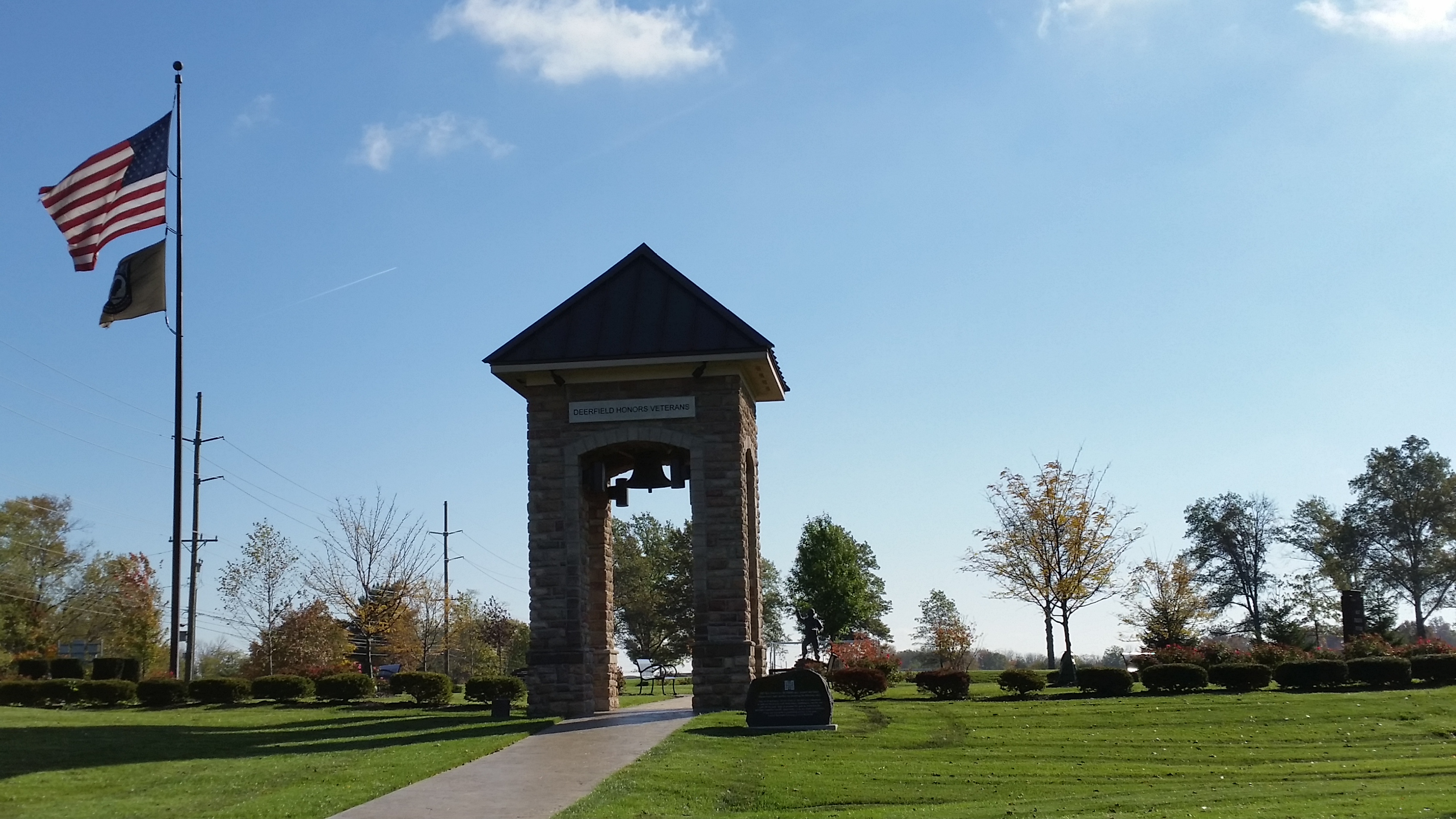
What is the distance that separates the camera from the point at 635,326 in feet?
76.9

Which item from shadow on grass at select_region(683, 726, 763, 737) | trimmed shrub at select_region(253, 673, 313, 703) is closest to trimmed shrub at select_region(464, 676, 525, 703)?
trimmed shrub at select_region(253, 673, 313, 703)

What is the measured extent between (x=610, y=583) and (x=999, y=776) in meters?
12.5

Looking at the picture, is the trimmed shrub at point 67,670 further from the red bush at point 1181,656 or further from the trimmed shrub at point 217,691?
the red bush at point 1181,656

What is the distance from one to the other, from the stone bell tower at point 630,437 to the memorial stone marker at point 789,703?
341 centimetres

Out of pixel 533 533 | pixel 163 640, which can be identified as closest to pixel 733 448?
pixel 533 533

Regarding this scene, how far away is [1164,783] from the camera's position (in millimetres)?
14664

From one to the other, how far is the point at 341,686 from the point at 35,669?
1001cm

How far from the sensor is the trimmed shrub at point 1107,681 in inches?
993

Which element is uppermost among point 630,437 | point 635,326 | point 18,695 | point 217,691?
point 635,326

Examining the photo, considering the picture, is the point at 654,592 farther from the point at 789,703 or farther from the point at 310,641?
the point at 789,703

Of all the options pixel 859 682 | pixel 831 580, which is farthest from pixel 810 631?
pixel 831 580

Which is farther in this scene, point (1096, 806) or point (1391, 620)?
point (1391, 620)

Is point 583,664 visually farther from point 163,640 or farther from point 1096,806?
point 163,640

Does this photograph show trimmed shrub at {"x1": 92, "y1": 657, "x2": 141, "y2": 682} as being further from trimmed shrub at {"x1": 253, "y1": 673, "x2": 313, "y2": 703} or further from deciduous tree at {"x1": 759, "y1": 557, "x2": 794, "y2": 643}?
deciduous tree at {"x1": 759, "y1": 557, "x2": 794, "y2": 643}
